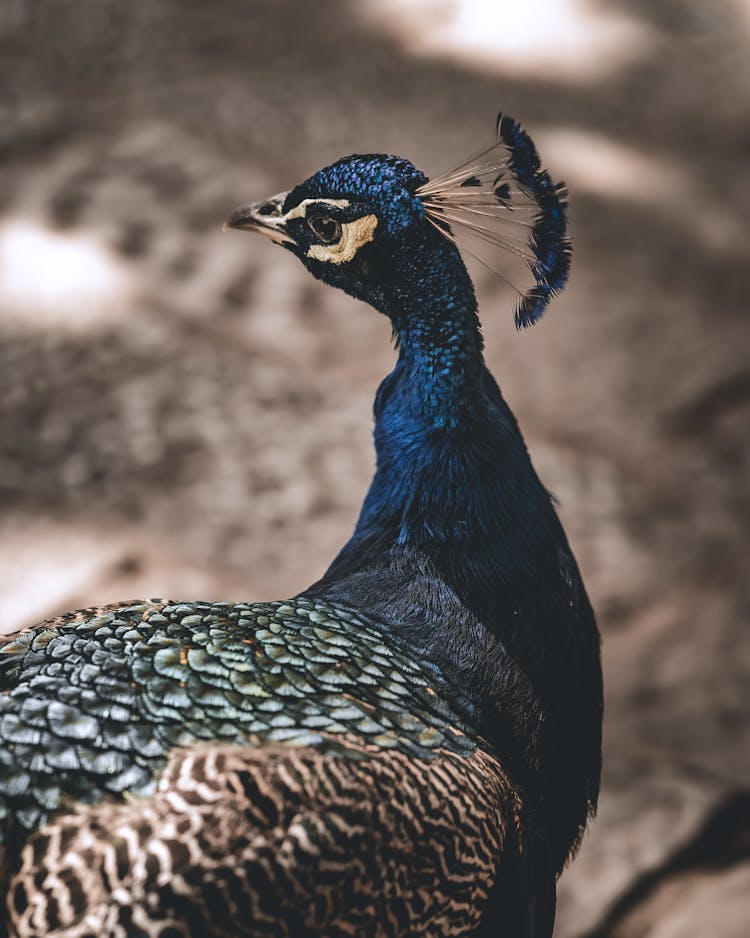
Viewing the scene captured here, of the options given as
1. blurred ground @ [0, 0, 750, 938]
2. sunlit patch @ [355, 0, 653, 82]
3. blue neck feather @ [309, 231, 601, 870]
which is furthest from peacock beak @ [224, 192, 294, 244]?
sunlit patch @ [355, 0, 653, 82]

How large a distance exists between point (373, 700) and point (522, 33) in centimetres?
379

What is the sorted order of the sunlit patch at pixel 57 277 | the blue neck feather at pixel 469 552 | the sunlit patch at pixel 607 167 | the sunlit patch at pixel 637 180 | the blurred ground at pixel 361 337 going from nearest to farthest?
the blue neck feather at pixel 469 552, the blurred ground at pixel 361 337, the sunlit patch at pixel 57 277, the sunlit patch at pixel 637 180, the sunlit patch at pixel 607 167

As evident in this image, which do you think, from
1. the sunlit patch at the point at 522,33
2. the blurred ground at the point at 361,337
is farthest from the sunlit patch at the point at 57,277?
the sunlit patch at the point at 522,33

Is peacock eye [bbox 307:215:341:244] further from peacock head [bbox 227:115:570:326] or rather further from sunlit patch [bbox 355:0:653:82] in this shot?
sunlit patch [bbox 355:0:653:82]

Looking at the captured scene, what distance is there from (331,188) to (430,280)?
0.68 ft

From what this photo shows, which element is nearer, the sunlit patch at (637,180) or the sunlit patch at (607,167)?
the sunlit patch at (637,180)

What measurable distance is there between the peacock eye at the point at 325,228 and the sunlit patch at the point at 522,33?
10.0 feet

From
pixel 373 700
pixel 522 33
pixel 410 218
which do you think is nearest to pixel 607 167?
pixel 522 33

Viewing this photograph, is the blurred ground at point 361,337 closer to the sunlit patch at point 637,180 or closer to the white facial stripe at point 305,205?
the sunlit patch at point 637,180

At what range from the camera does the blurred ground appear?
300cm

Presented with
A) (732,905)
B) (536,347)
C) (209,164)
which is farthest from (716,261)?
(732,905)

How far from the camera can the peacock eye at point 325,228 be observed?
185 cm

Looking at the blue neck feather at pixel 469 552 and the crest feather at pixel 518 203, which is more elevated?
the crest feather at pixel 518 203

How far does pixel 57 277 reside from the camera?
12.7 ft
